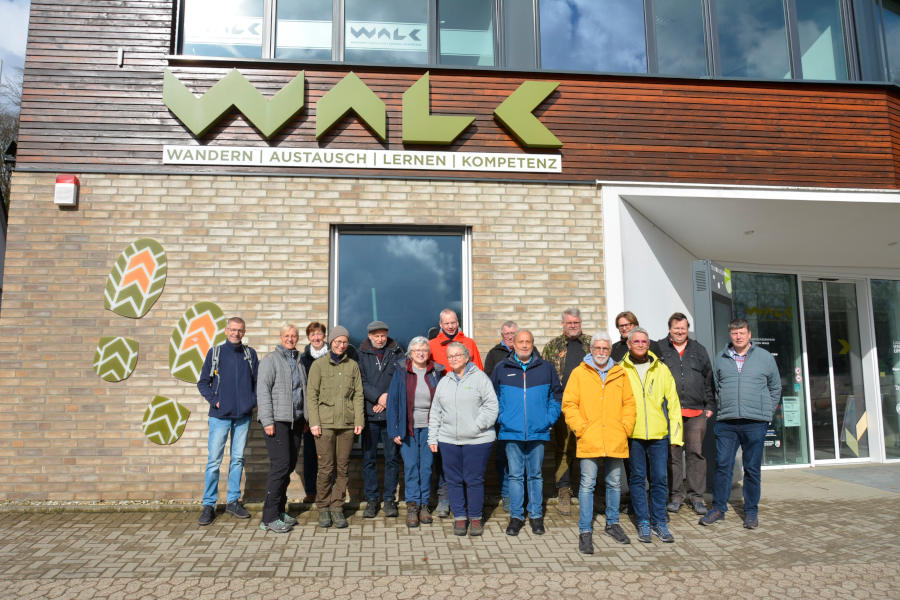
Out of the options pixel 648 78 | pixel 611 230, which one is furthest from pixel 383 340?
pixel 648 78

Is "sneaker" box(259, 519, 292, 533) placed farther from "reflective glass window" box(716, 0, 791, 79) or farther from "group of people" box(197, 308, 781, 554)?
"reflective glass window" box(716, 0, 791, 79)

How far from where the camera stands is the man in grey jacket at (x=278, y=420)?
536 cm

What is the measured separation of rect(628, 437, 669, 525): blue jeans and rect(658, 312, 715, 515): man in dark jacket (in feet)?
2.10

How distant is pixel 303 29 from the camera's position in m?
7.14

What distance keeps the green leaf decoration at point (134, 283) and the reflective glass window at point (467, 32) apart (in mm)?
4028

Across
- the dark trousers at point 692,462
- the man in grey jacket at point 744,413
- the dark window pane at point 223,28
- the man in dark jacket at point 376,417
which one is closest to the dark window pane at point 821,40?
the man in grey jacket at point 744,413

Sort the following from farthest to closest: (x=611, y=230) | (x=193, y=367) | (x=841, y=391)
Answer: (x=841, y=391)
(x=611, y=230)
(x=193, y=367)

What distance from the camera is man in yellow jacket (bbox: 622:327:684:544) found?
5148 millimetres

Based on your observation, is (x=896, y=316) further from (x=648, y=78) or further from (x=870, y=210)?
(x=648, y=78)

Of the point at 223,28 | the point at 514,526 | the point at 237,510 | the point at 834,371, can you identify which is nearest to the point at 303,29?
the point at 223,28

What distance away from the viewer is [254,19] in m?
7.15

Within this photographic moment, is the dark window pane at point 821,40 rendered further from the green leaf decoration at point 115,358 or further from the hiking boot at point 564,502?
the green leaf decoration at point 115,358

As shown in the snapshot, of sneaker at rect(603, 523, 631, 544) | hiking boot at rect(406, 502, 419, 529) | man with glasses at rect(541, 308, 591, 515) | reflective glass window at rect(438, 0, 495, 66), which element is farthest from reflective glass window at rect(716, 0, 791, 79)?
hiking boot at rect(406, 502, 419, 529)

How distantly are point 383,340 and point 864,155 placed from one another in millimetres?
6286
